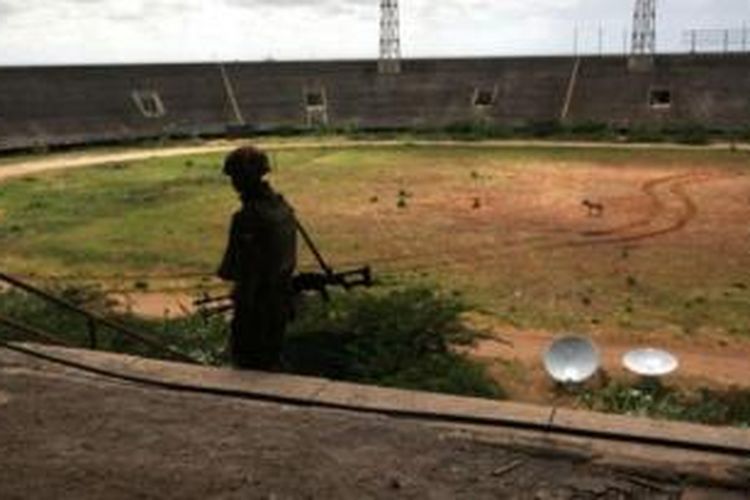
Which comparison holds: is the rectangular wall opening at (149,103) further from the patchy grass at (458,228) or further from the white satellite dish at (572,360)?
the white satellite dish at (572,360)

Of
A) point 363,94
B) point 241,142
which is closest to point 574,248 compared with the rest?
point 241,142

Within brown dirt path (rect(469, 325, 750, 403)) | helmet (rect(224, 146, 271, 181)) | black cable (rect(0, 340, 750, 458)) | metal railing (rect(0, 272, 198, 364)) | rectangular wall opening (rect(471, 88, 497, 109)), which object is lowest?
black cable (rect(0, 340, 750, 458))

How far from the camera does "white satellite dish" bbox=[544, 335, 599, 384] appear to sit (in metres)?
11.9

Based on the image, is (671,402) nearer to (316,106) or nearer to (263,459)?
(263,459)

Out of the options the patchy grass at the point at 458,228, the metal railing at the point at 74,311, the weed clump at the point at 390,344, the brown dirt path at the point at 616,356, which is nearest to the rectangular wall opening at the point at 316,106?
the patchy grass at the point at 458,228

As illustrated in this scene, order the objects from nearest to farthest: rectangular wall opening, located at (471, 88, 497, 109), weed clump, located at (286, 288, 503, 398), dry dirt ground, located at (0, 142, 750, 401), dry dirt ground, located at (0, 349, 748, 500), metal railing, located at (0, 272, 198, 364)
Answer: dry dirt ground, located at (0, 349, 748, 500) → metal railing, located at (0, 272, 198, 364) → weed clump, located at (286, 288, 503, 398) → dry dirt ground, located at (0, 142, 750, 401) → rectangular wall opening, located at (471, 88, 497, 109)

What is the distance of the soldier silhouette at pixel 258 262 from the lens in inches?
266

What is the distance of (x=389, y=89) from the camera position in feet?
172

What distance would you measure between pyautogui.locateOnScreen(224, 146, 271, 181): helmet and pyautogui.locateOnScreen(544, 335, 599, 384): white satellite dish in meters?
6.11

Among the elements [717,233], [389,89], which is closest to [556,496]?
[717,233]

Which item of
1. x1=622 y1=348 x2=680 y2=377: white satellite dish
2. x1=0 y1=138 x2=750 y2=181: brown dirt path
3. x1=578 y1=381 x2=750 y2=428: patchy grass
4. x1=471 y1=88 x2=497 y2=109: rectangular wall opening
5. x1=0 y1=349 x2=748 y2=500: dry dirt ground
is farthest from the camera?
x1=471 y1=88 x2=497 y2=109: rectangular wall opening

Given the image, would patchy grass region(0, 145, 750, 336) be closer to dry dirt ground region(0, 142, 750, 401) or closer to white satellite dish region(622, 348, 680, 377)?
dry dirt ground region(0, 142, 750, 401)

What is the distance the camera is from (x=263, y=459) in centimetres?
520

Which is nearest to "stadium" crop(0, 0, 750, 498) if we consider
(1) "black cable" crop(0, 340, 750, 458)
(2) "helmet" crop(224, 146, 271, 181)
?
(1) "black cable" crop(0, 340, 750, 458)
